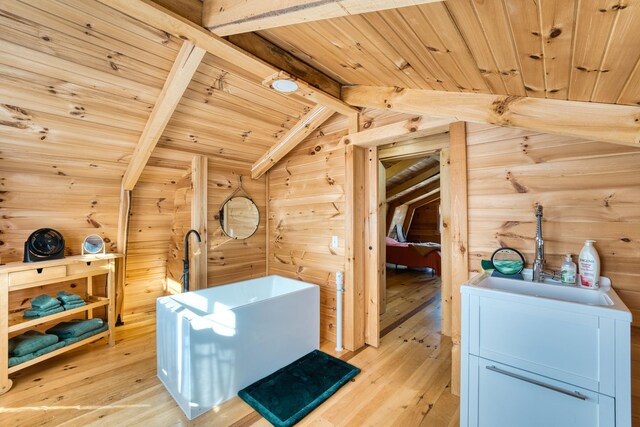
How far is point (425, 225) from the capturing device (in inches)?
324

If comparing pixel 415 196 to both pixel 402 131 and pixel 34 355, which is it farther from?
pixel 34 355

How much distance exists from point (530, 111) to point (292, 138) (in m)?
2.13

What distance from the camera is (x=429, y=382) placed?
2.18 metres

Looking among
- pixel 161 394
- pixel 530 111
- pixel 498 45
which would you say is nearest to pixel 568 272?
pixel 530 111

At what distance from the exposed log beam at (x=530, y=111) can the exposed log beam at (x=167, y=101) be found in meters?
1.36

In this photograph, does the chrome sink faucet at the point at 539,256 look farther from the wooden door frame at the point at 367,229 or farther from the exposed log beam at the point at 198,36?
the exposed log beam at the point at 198,36

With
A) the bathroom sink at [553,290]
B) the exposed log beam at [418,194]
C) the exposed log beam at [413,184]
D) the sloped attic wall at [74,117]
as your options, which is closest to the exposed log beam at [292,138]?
the sloped attic wall at [74,117]

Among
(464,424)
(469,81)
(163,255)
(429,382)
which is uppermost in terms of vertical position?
(469,81)

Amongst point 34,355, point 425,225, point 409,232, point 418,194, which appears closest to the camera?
point 34,355

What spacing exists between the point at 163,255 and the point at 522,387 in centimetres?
369

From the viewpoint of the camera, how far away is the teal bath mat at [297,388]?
1.81 m

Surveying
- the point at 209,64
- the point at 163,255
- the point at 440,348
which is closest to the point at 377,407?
the point at 440,348

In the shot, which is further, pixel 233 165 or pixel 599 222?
pixel 233 165

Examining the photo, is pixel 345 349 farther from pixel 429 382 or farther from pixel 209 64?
pixel 209 64
